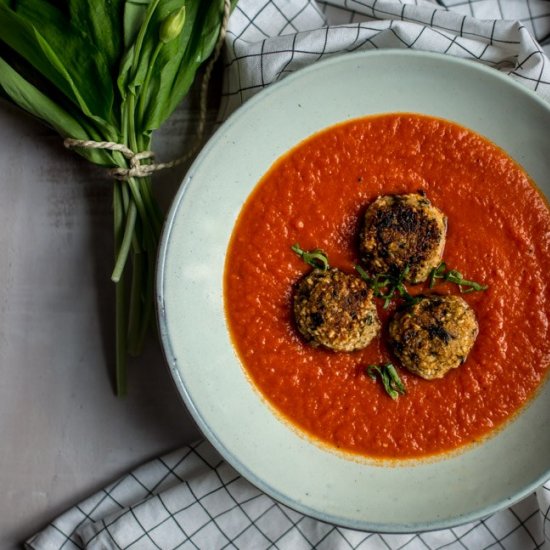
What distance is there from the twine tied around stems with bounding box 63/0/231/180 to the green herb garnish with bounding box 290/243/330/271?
29.4 inches

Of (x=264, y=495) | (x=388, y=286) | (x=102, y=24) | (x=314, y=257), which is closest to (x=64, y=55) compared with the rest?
(x=102, y=24)

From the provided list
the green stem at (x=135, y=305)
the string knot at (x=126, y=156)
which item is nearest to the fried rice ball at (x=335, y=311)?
the green stem at (x=135, y=305)

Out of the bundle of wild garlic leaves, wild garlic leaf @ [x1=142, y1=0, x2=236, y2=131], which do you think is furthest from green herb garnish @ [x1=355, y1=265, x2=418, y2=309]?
wild garlic leaf @ [x1=142, y1=0, x2=236, y2=131]

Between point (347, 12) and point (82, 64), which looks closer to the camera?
point (82, 64)

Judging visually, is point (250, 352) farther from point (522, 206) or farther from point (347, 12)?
point (347, 12)

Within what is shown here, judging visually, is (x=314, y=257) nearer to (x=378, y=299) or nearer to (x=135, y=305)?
(x=378, y=299)

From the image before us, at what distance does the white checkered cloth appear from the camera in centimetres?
322

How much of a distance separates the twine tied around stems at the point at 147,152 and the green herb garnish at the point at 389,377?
4.38ft

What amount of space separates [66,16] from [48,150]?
2.50 feet

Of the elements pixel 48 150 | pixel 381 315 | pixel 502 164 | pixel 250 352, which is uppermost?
pixel 502 164

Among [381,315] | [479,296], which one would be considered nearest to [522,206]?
[479,296]

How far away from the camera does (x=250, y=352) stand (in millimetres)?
3109

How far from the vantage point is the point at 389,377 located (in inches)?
120

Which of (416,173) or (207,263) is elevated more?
(416,173)
